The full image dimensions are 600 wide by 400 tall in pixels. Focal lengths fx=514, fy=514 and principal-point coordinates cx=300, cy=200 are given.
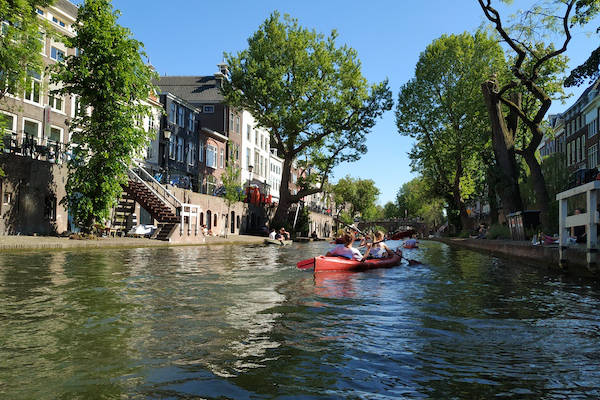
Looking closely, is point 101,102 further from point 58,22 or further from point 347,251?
point 347,251

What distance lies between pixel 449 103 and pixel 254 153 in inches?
1047

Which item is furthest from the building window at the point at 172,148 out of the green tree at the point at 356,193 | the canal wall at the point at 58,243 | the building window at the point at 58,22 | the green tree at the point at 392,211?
the green tree at the point at 392,211

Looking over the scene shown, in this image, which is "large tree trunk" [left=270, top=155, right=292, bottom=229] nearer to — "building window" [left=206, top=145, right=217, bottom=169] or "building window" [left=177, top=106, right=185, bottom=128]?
"building window" [left=206, top=145, right=217, bottom=169]

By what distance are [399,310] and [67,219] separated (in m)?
22.2

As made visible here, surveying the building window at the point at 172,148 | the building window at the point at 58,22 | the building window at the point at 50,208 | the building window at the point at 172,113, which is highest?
the building window at the point at 58,22

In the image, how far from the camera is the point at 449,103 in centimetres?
4247

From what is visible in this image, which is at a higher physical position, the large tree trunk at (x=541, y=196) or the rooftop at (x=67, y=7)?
the rooftop at (x=67, y=7)

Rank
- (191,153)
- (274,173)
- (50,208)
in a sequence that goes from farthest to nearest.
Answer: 1. (274,173)
2. (191,153)
3. (50,208)

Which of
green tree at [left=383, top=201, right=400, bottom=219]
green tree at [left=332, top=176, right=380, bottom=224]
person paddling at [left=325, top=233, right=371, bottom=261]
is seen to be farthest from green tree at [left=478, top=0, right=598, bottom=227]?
green tree at [left=383, top=201, right=400, bottom=219]

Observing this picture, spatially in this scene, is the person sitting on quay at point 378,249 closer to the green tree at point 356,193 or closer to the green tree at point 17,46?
the green tree at point 17,46

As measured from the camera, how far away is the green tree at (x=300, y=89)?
134 feet

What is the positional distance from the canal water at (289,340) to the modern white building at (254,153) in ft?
151

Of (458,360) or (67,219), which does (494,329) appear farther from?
(67,219)

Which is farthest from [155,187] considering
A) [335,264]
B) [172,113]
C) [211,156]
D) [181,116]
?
[335,264]
